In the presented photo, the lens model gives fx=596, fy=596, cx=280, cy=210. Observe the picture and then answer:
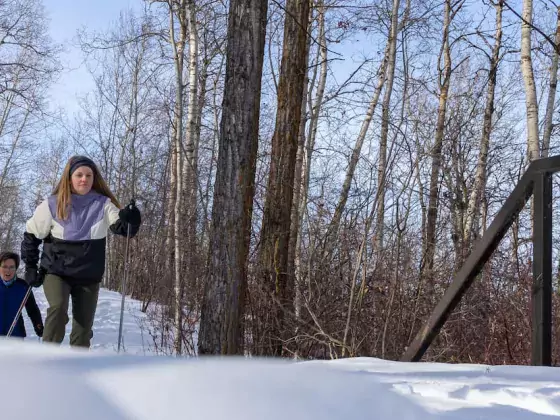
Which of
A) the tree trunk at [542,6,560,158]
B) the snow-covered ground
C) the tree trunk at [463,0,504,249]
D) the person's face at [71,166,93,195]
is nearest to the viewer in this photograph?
the snow-covered ground

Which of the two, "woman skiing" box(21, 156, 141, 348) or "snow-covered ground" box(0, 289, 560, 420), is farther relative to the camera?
Answer: "woman skiing" box(21, 156, 141, 348)

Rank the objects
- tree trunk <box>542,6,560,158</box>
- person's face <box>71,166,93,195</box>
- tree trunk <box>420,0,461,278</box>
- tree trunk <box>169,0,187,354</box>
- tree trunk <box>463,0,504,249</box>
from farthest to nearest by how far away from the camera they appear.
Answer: tree trunk <box>463,0,504,249</box>
tree trunk <box>542,6,560,158</box>
tree trunk <box>169,0,187,354</box>
tree trunk <box>420,0,461,278</box>
person's face <box>71,166,93,195</box>

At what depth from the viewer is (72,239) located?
159 inches

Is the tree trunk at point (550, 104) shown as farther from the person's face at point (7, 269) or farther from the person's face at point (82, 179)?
the person's face at point (7, 269)

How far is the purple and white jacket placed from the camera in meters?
4.01

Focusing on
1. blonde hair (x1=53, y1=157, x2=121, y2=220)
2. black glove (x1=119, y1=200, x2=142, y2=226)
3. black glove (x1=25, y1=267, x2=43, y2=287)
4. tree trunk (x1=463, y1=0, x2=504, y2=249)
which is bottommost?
black glove (x1=25, y1=267, x2=43, y2=287)

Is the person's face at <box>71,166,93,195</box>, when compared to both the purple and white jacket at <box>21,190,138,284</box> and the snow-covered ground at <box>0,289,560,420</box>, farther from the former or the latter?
the snow-covered ground at <box>0,289,560,420</box>

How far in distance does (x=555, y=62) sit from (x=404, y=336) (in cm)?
812

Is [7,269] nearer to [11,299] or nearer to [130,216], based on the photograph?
[11,299]

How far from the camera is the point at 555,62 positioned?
10.9m

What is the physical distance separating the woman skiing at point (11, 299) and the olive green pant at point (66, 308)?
0.95 m

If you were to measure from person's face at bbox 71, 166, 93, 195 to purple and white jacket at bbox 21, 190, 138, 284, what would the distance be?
5 cm

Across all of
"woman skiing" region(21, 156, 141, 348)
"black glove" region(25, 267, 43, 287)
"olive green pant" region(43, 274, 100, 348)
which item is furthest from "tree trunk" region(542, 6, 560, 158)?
"black glove" region(25, 267, 43, 287)

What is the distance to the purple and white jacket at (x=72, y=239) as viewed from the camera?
4.01m
